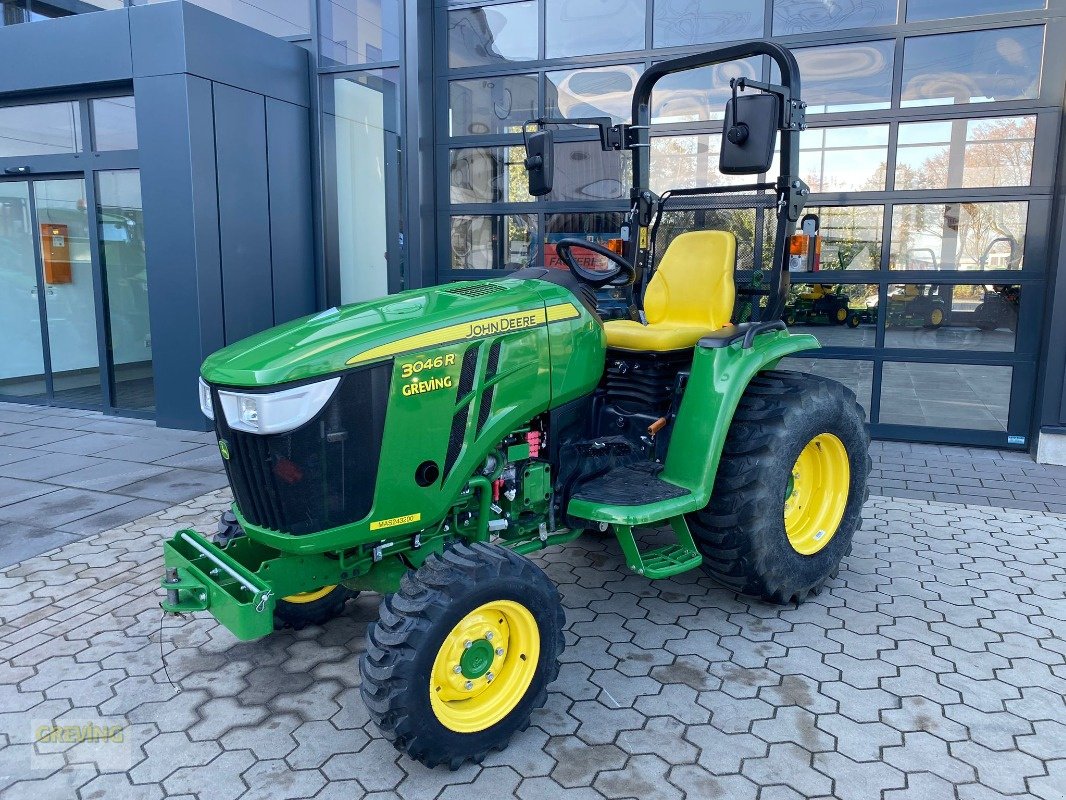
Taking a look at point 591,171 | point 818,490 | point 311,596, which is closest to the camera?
point 311,596

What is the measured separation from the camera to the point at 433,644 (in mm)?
2404

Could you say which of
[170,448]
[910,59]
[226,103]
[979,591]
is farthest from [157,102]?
[979,591]

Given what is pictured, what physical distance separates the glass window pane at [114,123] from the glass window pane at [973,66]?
20.3 ft

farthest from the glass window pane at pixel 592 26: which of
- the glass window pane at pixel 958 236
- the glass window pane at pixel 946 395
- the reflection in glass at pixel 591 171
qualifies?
the glass window pane at pixel 946 395

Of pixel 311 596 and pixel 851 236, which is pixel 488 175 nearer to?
pixel 851 236

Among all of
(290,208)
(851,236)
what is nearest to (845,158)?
(851,236)

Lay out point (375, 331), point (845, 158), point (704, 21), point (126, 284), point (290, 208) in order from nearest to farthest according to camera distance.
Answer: point (375, 331)
point (845, 158)
point (704, 21)
point (126, 284)
point (290, 208)

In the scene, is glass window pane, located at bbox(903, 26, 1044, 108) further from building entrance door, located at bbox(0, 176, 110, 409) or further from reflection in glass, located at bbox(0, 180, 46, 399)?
reflection in glass, located at bbox(0, 180, 46, 399)

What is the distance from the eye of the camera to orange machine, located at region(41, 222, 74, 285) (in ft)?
25.6

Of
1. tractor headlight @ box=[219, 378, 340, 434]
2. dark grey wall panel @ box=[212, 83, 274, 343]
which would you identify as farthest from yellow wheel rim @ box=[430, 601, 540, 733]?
dark grey wall panel @ box=[212, 83, 274, 343]

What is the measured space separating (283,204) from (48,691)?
5411mm

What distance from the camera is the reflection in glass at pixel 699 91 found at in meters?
6.43

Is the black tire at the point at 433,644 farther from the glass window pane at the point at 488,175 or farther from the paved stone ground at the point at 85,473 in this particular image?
the glass window pane at the point at 488,175

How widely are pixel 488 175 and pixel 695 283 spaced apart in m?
3.90
